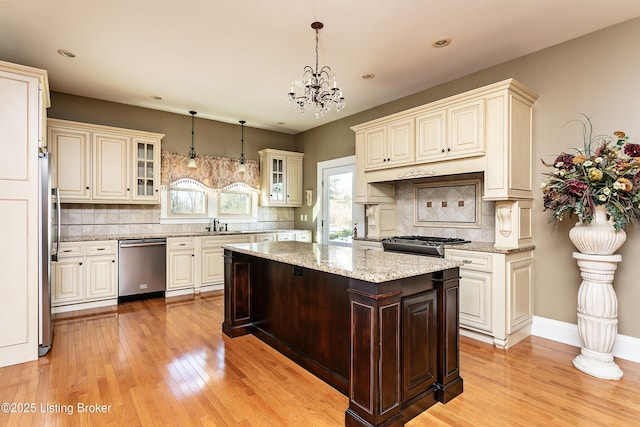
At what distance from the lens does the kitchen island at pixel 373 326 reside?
1846 mm

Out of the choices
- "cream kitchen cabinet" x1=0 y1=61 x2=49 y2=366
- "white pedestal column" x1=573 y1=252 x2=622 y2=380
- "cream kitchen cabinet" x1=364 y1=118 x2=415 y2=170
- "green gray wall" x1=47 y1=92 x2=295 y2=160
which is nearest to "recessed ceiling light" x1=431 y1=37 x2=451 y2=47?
"cream kitchen cabinet" x1=364 y1=118 x2=415 y2=170

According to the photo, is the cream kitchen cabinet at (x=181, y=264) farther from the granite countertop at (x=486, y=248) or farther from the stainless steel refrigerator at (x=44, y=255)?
the granite countertop at (x=486, y=248)

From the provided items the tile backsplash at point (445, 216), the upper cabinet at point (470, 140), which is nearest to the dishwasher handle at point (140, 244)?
the upper cabinet at point (470, 140)

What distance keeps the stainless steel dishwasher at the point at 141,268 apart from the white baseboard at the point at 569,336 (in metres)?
4.69

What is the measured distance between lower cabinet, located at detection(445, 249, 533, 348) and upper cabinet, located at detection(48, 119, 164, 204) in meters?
4.28

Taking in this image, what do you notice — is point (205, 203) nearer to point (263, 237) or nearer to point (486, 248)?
point (263, 237)

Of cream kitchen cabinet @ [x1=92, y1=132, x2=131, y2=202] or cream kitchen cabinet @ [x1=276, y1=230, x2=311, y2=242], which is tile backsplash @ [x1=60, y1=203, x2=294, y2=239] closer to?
cream kitchen cabinet @ [x1=92, y1=132, x2=131, y2=202]

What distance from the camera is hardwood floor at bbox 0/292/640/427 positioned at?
79.7 inches

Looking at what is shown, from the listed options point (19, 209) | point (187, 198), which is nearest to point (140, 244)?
point (187, 198)

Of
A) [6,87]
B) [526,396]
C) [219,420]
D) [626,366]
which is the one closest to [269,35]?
[6,87]

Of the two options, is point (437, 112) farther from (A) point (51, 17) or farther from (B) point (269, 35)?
(A) point (51, 17)

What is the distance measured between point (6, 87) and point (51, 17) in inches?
27.2

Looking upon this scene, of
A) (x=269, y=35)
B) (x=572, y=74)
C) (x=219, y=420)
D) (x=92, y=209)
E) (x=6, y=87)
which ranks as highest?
(x=269, y=35)

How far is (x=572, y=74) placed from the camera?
314 cm
